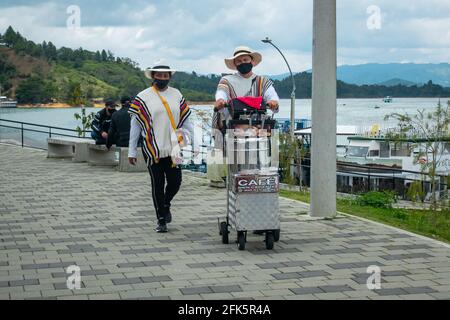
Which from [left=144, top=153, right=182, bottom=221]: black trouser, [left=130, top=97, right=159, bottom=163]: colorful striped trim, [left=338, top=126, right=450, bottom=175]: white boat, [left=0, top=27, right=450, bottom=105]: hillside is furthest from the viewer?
[left=338, top=126, right=450, bottom=175]: white boat

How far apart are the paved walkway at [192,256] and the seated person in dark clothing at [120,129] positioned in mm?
5094

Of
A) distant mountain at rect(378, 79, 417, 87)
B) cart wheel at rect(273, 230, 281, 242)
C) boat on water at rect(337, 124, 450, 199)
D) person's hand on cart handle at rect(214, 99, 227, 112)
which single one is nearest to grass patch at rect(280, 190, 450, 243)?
boat on water at rect(337, 124, 450, 199)

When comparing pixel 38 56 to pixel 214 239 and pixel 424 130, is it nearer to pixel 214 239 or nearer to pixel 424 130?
pixel 424 130

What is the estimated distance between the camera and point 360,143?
57906 millimetres

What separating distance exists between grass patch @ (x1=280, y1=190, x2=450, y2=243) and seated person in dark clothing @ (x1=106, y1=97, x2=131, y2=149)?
16.7 feet

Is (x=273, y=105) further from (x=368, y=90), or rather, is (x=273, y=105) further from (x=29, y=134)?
(x=368, y=90)

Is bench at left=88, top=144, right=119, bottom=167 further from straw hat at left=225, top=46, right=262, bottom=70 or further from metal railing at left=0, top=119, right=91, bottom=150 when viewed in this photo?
straw hat at left=225, top=46, right=262, bottom=70

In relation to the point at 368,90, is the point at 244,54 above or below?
below

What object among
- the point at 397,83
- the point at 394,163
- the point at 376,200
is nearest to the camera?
the point at 376,200

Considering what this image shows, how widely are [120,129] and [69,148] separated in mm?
4054

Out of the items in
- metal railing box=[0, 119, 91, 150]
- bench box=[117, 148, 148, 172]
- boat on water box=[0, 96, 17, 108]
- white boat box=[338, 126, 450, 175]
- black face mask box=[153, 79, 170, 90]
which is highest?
boat on water box=[0, 96, 17, 108]

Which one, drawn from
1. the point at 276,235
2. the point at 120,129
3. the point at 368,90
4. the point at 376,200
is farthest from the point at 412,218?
the point at 368,90

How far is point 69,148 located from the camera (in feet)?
70.7

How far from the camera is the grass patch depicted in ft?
34.5
